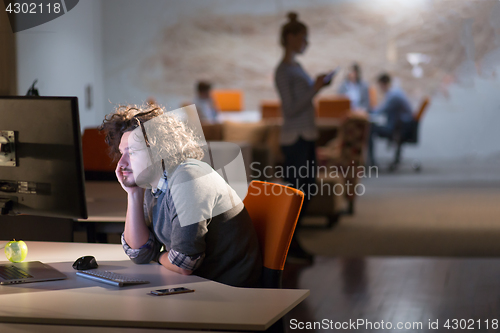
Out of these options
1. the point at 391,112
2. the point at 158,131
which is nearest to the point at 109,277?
the point at 158,131

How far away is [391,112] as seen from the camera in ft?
24.0

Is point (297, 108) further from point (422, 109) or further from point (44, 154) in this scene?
point (422, 109)

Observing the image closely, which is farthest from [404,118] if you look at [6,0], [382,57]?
[6,0]

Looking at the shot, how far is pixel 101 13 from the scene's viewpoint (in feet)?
24.9

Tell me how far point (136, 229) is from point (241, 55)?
653 centimetres

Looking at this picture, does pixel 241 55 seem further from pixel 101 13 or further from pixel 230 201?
pixel 230 201

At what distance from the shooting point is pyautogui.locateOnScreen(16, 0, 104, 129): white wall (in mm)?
3176

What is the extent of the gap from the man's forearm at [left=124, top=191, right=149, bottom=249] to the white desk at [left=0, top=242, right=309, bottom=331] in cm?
14

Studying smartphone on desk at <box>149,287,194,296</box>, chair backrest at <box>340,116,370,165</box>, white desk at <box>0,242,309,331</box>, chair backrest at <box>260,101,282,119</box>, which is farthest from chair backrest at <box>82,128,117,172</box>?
chair backrest at <box>260,101,282,119</box>

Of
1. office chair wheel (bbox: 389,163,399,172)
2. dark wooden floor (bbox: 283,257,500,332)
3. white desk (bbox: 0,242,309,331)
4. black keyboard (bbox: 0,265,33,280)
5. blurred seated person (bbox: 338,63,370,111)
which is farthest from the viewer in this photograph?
blurred seated person (bbox: 338,63,370,111)

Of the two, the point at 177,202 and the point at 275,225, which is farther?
the point at 275,225

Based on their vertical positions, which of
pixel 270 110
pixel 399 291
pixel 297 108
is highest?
pixel 270 110

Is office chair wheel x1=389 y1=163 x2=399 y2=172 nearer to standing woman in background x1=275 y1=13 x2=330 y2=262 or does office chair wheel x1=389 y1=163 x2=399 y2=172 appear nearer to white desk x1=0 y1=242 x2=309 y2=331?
standing woman in background x1=275 y1=13 x2=330 y2=262

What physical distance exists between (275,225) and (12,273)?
71cm
